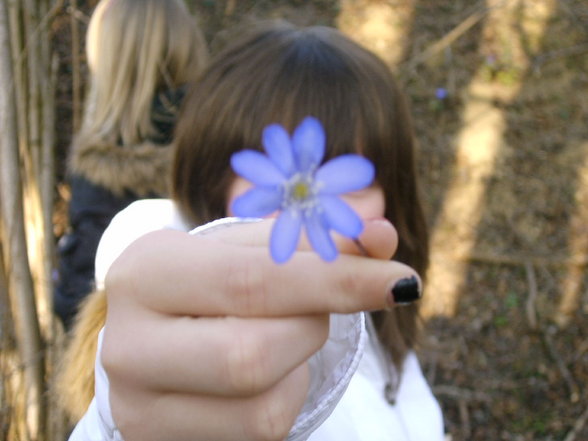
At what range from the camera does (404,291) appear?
57 cm

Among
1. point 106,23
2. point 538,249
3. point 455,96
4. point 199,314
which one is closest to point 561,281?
point 538,249

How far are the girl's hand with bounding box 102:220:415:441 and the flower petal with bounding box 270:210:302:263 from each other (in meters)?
0.03

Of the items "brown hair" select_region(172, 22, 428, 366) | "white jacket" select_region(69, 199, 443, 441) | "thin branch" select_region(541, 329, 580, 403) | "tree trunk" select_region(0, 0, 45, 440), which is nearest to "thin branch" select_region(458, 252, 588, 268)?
"thin branch" select_region(541, 329, 580, 403)

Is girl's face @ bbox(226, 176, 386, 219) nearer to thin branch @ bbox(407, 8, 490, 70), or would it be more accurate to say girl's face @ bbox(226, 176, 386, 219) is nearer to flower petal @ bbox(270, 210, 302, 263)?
flower petal @ bbox(270, 210, 302, 263)

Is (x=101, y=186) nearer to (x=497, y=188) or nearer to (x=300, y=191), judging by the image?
(x=300, y=191)

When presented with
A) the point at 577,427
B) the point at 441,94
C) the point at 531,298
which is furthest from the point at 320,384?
the point at 441,94

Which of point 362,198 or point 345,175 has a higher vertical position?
point 345,175

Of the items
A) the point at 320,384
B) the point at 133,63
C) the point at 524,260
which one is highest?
the point at 133,63

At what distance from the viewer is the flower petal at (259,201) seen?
22.4 inches

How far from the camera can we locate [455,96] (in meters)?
3.70

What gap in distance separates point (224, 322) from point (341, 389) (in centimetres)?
33

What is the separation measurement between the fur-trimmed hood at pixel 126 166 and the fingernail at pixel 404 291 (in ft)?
5.09

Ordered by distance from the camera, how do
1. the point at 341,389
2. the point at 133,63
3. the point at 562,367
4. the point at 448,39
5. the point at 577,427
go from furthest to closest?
1. the point at 448,39
2. the point at 562,367
3. the point at 577,427
4. the point at 133,63
5. the point at 341,389

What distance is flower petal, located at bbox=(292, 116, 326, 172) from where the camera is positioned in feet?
1.91
